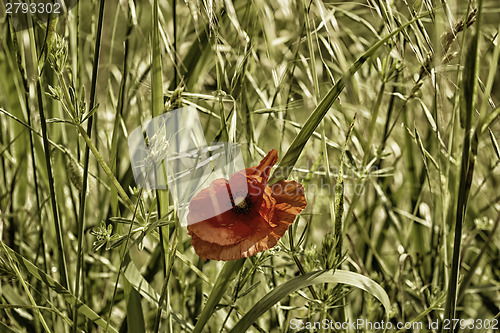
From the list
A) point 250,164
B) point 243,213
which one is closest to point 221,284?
point 243,213

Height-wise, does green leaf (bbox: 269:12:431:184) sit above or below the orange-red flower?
above

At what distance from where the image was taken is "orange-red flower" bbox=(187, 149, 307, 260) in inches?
14.1

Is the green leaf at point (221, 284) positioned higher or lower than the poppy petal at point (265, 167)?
lower

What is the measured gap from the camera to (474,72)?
11.9 inches

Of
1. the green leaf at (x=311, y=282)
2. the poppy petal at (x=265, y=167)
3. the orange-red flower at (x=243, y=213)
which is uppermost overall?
the poppy petal at (x=265, y=167)

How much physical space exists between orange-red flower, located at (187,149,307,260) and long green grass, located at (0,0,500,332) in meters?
0.02

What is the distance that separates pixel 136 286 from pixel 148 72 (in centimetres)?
32

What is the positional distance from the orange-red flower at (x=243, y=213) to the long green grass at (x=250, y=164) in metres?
0.02

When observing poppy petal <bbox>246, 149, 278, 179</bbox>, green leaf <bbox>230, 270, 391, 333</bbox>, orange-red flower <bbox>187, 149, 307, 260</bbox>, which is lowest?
green leaf <bbox>230, 270, 391, 333</bbox>

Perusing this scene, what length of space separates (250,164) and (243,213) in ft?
0.50

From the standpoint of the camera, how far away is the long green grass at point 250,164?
0.38m

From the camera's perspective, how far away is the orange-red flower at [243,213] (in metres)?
0.36

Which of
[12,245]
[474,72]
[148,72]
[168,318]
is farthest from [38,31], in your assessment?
[474,72]

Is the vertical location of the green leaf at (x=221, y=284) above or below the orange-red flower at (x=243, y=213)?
below
